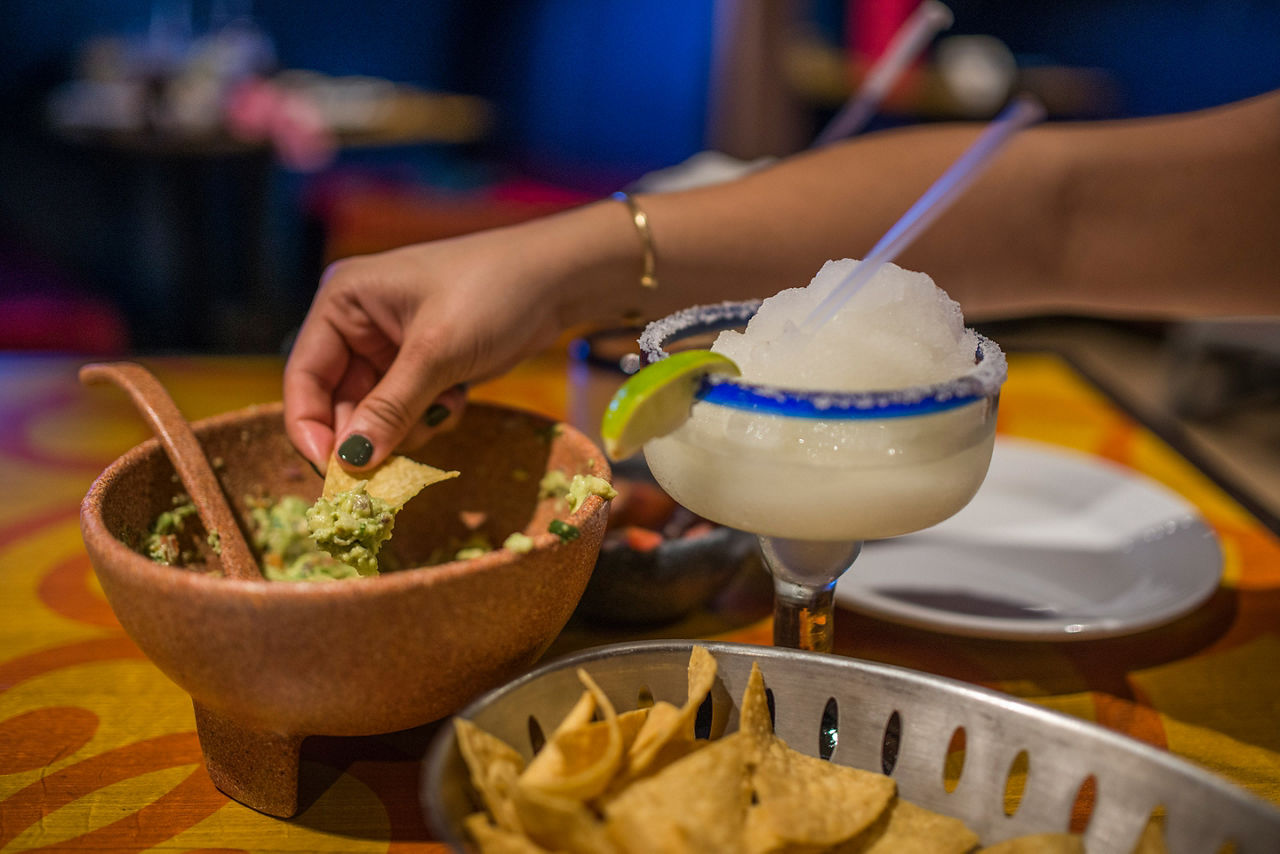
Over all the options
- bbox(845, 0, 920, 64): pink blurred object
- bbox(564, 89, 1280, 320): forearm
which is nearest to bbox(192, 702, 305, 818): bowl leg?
bbox(564, 89, 1280, 320): forearm

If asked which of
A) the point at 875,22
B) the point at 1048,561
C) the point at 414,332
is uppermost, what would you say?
the point at 875,22

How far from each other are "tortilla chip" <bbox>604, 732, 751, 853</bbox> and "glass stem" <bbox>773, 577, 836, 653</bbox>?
0.61ft

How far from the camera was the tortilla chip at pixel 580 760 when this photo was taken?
59cm

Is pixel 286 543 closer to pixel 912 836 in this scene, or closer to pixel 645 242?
pixel 645 242

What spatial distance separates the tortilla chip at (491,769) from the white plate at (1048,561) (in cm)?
50

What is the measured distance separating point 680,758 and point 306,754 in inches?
13.5

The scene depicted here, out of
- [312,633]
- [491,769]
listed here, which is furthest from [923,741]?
[312,633]

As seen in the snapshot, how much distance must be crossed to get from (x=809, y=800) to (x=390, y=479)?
47 centimetres

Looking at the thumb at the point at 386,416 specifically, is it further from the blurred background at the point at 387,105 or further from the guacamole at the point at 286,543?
the blurred background at the point at 387,105

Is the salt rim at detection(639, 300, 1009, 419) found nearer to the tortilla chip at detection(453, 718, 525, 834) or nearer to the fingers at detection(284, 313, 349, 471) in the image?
the tortilla chip at detection(453, 718, 525, 834)

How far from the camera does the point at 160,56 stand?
4223 millimetres

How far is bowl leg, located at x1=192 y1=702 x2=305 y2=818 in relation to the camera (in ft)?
2.35

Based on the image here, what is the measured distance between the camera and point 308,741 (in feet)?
2.70

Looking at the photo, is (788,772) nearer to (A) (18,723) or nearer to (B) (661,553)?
(B) (661,553)
